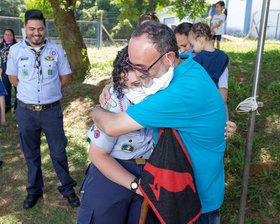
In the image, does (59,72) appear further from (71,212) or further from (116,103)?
(116,103)

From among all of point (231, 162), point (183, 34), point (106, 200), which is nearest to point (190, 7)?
point (183, 34)

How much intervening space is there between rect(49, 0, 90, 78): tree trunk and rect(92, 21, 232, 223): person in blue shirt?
690cm

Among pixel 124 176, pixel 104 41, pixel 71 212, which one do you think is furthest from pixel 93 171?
pixel 104 41

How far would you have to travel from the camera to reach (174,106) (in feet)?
4.65

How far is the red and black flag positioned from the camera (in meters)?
1.42

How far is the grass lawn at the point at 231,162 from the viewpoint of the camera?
3.62 m

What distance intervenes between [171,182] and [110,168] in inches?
16.4

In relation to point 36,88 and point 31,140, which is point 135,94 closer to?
A: point 36,88

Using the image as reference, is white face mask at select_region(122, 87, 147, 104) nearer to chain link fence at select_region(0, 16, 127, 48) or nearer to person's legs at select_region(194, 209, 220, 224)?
person's legs at select_region(194, 209, 220, 224)

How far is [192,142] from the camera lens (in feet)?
5.01

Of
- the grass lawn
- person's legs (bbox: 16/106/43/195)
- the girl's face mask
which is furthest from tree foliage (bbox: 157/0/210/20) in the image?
person's legs (bbox: 16/106/43/195)

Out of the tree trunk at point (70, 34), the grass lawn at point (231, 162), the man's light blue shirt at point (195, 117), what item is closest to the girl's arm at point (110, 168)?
the man's light blue shirt at point (195, 117)

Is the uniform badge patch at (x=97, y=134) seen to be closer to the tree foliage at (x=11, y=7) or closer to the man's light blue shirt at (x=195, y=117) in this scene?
the man's light blue shirt at (x=195, y=117)

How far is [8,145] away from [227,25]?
74.5ft
